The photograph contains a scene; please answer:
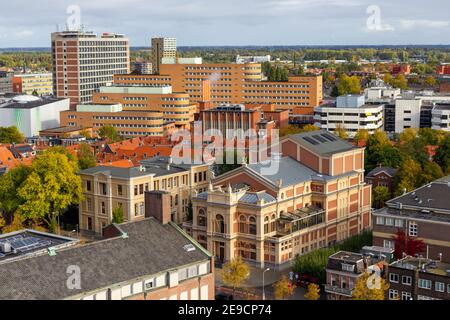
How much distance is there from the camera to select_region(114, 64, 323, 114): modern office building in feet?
443

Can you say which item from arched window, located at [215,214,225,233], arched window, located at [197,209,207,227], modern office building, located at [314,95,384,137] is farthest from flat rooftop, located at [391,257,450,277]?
modern office building, located at [314,95,384,137]

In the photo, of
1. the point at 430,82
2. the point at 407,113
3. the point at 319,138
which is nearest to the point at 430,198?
the point at 319,138

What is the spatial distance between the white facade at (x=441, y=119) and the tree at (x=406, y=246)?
58.9 m

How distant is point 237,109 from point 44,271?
66.3 m

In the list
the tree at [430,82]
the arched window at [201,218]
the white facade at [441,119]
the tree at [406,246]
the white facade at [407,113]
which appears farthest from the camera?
the tree at [430,82]

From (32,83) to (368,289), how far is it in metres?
166

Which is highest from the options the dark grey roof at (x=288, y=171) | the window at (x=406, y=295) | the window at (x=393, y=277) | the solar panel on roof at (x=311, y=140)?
the solar panel on roof at (x=311, y=140)

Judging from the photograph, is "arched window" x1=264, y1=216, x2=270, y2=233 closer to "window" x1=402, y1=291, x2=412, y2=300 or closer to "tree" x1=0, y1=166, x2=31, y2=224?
"window" x1=402, y1=291, x2=412, y2=300

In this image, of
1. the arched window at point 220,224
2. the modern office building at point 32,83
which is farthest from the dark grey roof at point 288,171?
the modern office building at point 32,83

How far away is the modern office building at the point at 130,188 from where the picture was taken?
5834 centimetres

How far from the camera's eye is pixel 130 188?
57.7 meters

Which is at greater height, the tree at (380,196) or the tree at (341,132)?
the tree at (341,132)

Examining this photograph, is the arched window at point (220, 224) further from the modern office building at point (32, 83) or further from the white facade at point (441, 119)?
the modern office building at point (32, 83)

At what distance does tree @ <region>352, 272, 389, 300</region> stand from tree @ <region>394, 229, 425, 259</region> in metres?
7.98
